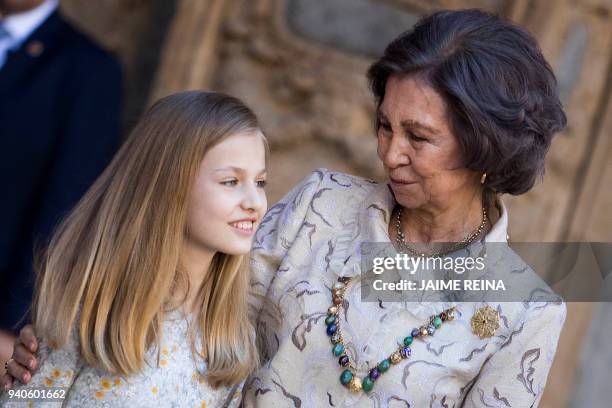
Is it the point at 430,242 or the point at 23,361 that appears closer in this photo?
the point at 23,361

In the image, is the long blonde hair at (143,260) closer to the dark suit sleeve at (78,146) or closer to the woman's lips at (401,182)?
the woman's lips at (401,182)

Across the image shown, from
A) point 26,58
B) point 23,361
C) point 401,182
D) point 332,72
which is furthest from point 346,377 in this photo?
point 332,72

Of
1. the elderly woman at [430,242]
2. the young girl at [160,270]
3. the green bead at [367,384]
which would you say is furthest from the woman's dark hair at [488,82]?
the green bead at [367,384]

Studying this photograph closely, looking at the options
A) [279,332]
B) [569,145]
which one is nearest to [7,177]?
[279,332]

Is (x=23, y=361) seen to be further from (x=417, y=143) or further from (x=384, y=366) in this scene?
(x=417, y=143)

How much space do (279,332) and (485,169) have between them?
601mm

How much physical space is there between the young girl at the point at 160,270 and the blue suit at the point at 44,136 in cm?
62

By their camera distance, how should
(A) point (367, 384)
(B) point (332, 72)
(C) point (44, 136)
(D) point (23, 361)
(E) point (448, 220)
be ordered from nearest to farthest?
(D) point (23, 361) < (A) point (367, 384) < (E) point (448, 220) < (C) point (44, 136) < (B) point (332, 72)

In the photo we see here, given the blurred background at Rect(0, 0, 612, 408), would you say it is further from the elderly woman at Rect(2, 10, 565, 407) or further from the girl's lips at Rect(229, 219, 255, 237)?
the girl's lips at Rect(229, 219, 255, 237)

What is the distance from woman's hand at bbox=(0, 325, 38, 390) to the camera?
2.45 metres

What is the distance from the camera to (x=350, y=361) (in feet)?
8.63

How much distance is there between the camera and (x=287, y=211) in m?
2.85

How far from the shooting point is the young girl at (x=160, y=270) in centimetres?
245

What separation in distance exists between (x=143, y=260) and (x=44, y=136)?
3.06 ft
